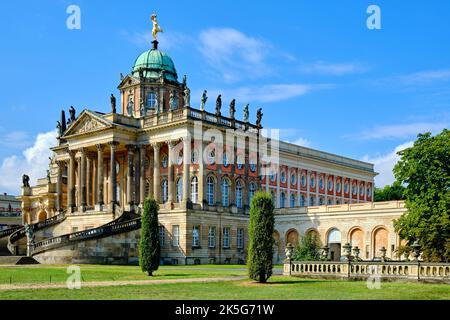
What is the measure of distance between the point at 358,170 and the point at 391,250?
36.2 m

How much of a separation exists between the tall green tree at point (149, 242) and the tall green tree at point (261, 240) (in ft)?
26.9

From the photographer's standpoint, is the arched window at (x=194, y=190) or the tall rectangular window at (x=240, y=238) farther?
the tall rectangular window at (x=240, y=238)

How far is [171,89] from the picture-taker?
79438 mm

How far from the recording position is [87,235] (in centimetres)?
5703

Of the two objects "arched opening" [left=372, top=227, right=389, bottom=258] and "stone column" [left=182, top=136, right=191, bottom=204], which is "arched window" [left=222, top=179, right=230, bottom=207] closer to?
"stone column" [left=182, top=136, right=191, bottom=204]

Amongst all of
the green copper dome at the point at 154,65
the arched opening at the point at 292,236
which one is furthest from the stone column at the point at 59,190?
the arched opening at the point at 292,236

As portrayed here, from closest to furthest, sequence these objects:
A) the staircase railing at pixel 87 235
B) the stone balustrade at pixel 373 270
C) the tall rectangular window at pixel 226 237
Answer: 1. the stone balustrade at pixel 373 270
2. the staircase railing at pixel 87 235
3. the tall rectangular window at pixel 226 237

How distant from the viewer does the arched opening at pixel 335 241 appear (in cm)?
7050

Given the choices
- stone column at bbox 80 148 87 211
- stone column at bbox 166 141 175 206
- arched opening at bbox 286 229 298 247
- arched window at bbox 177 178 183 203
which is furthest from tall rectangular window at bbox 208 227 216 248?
stone column at bbox 80 148 87 211

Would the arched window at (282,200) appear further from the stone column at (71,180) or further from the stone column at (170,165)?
the stone column at (71,180)

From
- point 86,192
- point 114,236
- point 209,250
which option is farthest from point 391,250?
point 86,192
